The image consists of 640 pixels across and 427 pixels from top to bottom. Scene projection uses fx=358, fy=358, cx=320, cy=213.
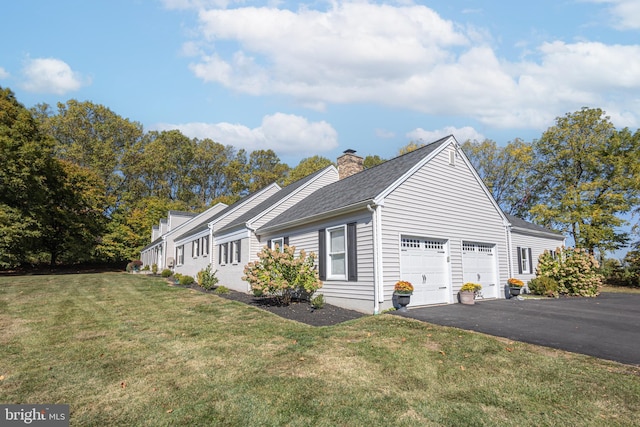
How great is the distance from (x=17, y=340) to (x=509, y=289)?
15703 mm

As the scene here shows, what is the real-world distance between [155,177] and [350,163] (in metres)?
38.4

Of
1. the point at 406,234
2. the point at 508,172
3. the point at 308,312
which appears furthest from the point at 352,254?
the point at 508,172

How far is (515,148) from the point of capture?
34.8m

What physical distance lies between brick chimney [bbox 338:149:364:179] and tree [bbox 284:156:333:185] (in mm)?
25592

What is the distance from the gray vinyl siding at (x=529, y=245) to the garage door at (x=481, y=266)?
10.7ft

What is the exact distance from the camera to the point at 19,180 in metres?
25.0

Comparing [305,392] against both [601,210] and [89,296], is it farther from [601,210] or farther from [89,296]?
[601,210]

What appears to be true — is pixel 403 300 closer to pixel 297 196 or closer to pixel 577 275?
pixel 297 196

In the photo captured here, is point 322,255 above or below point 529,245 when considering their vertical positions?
below

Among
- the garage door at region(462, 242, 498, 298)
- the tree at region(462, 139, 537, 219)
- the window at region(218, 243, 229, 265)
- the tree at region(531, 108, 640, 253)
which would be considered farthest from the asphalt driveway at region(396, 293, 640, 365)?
the tree at region(462, 139, 537, 219)

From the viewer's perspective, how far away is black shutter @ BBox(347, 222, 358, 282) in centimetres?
1109

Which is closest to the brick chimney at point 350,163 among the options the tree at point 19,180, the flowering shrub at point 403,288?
the flowering shrub at point 403,288

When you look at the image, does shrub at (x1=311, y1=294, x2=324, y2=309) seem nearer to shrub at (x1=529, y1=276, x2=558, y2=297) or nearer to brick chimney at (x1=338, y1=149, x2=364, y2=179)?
brick chimney at (x1=338, y1=149, x2=364, y2=179)

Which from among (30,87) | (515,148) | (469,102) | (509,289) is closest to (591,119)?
(515,148)
